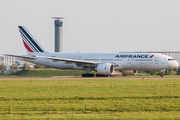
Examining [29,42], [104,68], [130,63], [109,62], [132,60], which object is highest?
[29,42]

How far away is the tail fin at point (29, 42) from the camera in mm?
66000

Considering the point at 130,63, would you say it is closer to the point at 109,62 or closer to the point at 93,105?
the point at 109,62

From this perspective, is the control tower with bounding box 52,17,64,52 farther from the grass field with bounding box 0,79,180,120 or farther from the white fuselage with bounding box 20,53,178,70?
the grass field with bounding box 0,79,180,120

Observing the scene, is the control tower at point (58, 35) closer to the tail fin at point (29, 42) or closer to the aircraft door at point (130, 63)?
the tail fin at point (29, 42)

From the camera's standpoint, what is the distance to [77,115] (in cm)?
2177

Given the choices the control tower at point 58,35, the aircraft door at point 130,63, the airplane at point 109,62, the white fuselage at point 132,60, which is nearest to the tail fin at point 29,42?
the airplane at point 109,62

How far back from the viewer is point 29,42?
66.1 m

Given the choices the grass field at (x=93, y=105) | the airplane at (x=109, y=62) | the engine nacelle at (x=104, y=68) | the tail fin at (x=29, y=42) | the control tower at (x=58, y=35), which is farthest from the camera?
the control tower at (x=58, y=35)

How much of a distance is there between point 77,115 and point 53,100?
6.91 m

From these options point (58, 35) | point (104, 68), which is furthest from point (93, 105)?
point (58, 35)

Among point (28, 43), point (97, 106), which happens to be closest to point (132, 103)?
point (97, 106)

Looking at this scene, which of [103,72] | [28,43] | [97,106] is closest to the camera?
[97,106]

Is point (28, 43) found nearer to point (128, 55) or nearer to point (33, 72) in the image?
point (33, 72)

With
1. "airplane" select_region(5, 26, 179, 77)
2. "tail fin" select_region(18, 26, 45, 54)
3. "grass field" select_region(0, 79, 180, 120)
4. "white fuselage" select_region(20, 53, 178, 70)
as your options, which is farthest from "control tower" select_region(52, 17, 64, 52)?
"grass field" select_region(0, 79, 180, 120)
